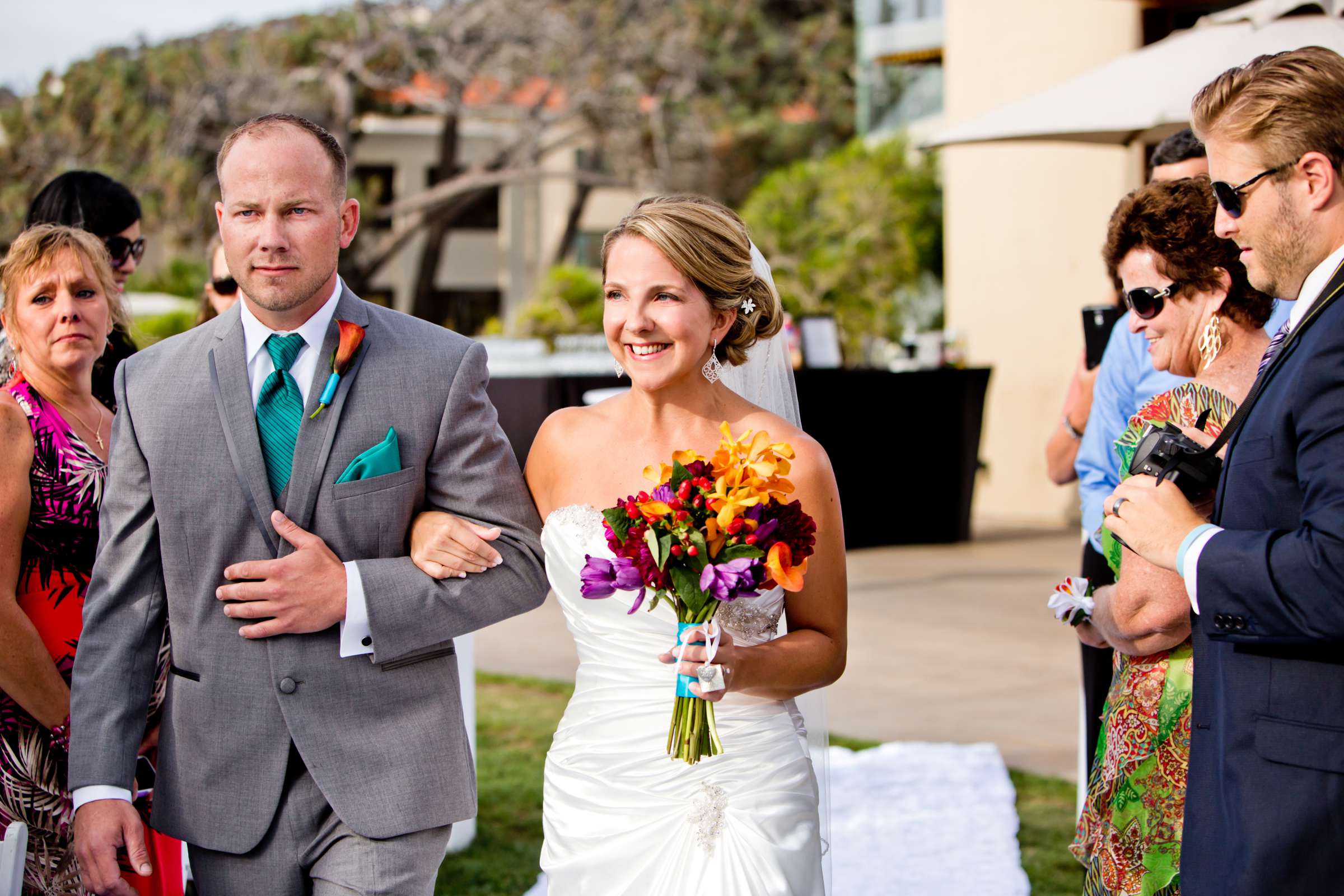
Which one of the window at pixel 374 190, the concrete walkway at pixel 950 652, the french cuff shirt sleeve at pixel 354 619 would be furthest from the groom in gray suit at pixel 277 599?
the window at pixel 374 190

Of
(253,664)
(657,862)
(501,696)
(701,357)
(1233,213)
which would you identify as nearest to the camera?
(1233,213)

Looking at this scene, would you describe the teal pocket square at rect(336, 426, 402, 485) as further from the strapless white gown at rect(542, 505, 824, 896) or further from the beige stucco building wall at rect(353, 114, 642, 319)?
the beige stucco building wall at rect(353, 114, 642, 319)

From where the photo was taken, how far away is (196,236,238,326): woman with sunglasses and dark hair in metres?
4.75

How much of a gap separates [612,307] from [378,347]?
1.77 feet

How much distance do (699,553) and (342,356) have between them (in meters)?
0.87

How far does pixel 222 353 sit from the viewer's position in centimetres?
271

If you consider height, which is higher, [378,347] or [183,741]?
[378,347]

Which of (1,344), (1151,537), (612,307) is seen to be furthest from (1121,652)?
(1,344)

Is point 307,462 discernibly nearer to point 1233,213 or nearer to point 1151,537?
point 1151,537

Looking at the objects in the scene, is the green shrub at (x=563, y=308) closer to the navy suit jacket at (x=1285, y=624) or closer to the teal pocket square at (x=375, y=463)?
the teal pocket square at (x=375, y=463)

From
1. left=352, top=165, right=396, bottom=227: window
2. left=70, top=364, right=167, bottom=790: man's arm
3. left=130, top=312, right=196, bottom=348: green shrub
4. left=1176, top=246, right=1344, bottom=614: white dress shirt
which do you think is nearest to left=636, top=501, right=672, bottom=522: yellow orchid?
left=1176, top=246, right=1344, bottom=614: white dress shirt

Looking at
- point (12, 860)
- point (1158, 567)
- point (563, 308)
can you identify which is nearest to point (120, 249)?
point (12, 860)

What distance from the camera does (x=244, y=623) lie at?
104 inches

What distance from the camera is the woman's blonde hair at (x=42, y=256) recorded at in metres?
3.32
